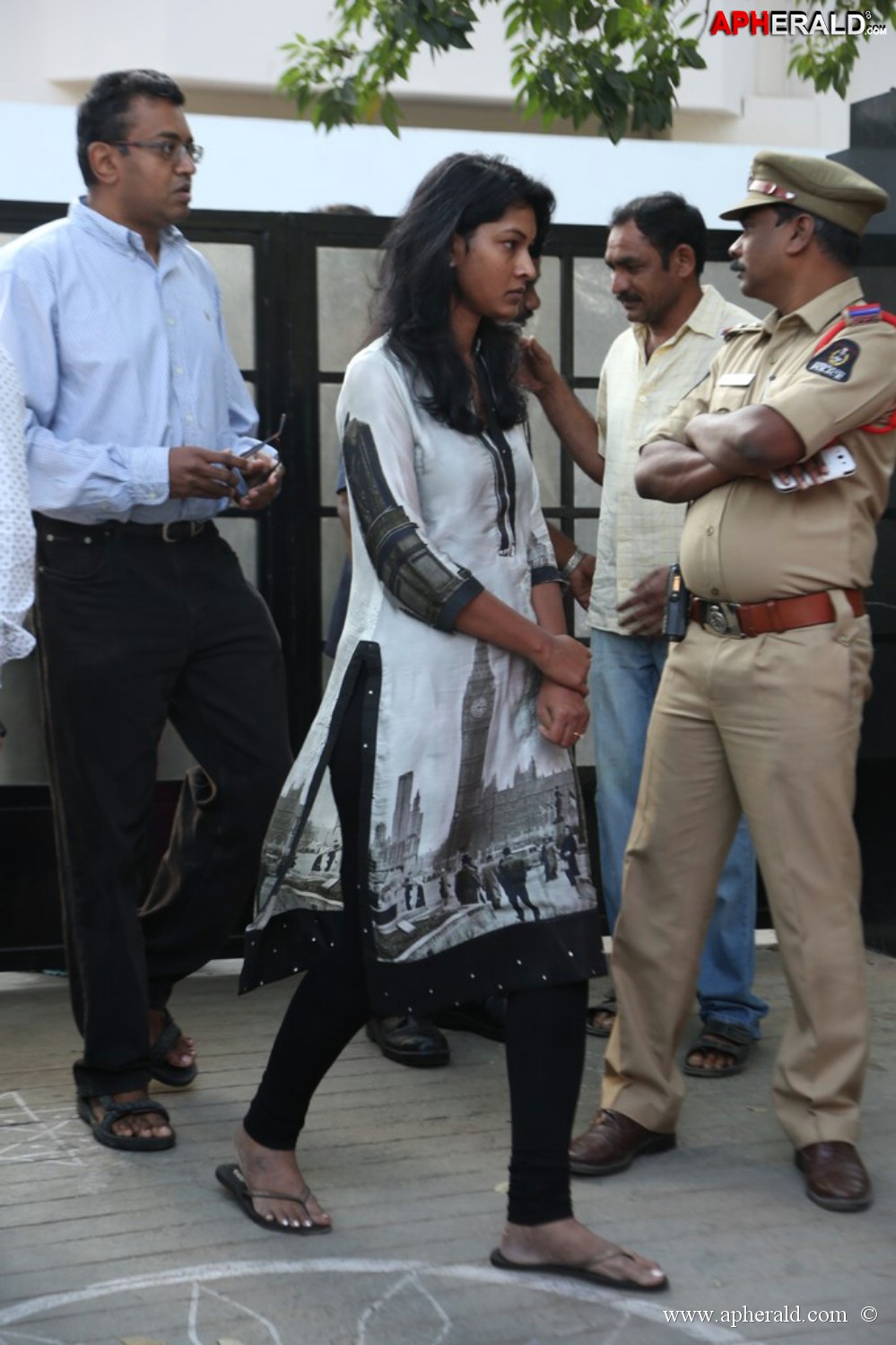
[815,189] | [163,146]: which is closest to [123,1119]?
[163,146]

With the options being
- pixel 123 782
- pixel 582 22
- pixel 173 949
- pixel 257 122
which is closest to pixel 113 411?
pixel 123 782

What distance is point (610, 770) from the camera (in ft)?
16.6

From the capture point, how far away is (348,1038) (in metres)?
3.57

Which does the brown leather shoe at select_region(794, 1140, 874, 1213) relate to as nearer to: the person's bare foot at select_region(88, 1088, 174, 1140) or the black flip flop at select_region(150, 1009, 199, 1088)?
the person's bare foot at select_region(88, 1088, 174, 1140)

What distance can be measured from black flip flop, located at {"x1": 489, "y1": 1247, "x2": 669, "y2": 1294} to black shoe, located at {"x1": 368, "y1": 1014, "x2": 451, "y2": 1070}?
1371 mm

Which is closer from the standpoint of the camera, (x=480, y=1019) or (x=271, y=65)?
(x=480, y=1019)

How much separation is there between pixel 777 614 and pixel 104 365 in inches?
64.2

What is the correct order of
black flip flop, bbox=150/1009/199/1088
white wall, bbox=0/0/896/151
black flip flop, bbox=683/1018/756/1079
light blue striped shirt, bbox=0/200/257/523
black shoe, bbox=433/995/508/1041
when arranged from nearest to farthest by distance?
light blue striped shirt, bbox=0/200/257/523, black flip flop, bbox=150/1009/199/1088, black flip flop, bbox=683/1018/756/1079, black shoe, bbox=433/995/508/1041, white wall, bbox=0/0/896/151

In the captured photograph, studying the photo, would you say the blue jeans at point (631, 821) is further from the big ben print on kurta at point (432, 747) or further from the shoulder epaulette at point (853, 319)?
the big ben print on kurta at point (432, 747)

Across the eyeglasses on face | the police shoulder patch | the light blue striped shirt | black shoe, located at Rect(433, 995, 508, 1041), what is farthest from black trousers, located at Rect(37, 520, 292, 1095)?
the police shoulder patch

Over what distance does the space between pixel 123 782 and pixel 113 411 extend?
33.8 inches

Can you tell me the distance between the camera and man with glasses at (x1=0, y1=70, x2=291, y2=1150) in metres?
4.14

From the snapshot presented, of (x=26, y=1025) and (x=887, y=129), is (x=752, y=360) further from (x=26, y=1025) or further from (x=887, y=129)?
(x=26, y=1025)

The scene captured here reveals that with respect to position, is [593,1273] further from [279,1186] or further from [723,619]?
[723,619]
